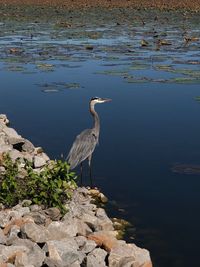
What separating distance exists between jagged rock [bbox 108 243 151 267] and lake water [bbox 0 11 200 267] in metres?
0.71

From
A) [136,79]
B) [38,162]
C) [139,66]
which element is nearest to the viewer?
[38,162]

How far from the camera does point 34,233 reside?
8648mm

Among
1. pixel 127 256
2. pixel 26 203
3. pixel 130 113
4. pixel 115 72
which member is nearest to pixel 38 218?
pixel 26 203

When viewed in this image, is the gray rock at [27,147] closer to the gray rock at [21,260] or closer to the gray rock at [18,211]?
the gray rock at [18,211]

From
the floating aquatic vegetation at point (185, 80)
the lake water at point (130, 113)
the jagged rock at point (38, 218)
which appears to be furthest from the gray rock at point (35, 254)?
the floating aquatic vegetation at point (185, 80)

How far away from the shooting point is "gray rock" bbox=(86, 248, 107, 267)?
824 centimetres

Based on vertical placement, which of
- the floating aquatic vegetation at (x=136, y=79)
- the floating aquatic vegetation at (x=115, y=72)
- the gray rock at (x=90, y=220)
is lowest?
the gray rock at (x=90, y=220)

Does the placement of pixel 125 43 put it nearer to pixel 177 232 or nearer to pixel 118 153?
pixel 118 153

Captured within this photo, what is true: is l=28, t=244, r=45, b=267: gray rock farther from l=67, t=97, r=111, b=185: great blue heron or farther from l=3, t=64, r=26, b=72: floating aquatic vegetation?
l=3, t=64, r=26, b=72: floating aquatic vegetation

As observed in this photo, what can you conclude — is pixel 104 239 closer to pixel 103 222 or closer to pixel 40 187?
pixel 103 222

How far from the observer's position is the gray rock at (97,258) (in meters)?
8.24

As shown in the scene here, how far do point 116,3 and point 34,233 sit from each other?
64554mm

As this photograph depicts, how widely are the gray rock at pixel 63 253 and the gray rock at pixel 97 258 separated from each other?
0.15 m

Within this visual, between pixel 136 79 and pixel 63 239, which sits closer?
pixel 63 239
